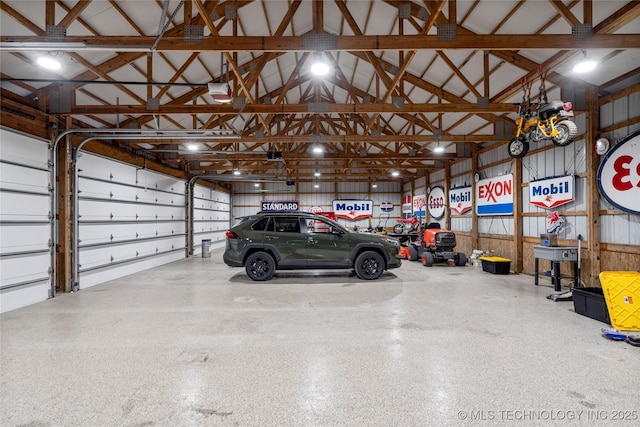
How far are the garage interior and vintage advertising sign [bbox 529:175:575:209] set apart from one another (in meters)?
0.13

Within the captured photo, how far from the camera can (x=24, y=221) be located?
561cm

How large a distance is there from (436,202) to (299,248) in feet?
30.1

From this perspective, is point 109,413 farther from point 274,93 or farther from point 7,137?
point 274,93

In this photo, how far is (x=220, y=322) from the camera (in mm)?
4535

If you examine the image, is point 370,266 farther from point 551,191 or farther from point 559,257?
point 551,191

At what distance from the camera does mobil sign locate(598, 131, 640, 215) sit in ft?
17.7

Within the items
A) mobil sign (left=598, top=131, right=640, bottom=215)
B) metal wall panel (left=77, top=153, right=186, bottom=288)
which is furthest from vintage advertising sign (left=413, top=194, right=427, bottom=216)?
metal wall panel (left=77, top=153, right=186, bottom=288)

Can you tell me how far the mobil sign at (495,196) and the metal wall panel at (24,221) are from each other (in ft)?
36.9

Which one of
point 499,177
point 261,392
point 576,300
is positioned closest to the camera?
point 261,392

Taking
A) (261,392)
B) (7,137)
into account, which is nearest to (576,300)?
(261,392)

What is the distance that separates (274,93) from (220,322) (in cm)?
854

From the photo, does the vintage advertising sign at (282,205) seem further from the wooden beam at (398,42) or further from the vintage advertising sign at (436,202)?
the wooden beam at (398,42)

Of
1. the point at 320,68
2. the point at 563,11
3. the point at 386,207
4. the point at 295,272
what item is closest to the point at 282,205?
the point at 386,207

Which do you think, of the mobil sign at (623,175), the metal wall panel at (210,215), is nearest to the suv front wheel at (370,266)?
the mobil sign at (623,175)
